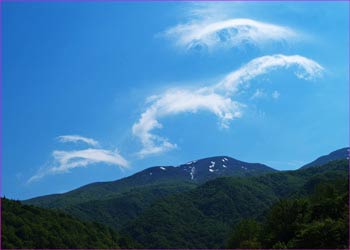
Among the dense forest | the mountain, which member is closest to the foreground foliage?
the dense forest

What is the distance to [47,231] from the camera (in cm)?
10956

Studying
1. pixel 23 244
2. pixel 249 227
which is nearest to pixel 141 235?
pixel 23 244

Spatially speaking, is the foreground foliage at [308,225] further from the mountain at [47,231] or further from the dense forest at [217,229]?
the mountain at [47,231]

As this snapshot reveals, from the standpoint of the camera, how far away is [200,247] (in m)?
184

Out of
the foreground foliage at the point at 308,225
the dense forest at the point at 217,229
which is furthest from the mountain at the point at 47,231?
the foreground foliage at the point at 308,225

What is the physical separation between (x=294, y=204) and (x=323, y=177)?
120 metres

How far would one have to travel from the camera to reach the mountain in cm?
10219

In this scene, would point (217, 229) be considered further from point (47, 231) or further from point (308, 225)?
point (308, 225)

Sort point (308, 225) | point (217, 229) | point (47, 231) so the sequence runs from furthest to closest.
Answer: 1. point (217, 229)
2. point (47, 231)
3. point (308, 225)

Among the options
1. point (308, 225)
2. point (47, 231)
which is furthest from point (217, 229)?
point (308, 225)

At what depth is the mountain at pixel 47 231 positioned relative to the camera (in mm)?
102188

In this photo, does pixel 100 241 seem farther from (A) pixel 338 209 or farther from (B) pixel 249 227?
(A) pixel 338 209

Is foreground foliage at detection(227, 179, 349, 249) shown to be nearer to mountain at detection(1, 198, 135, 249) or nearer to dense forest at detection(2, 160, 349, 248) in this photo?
dense forest at detection(2, 160, 349, 248)

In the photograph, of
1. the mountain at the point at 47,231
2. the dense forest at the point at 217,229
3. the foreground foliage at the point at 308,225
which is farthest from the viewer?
the mountain at the point at 47,231
